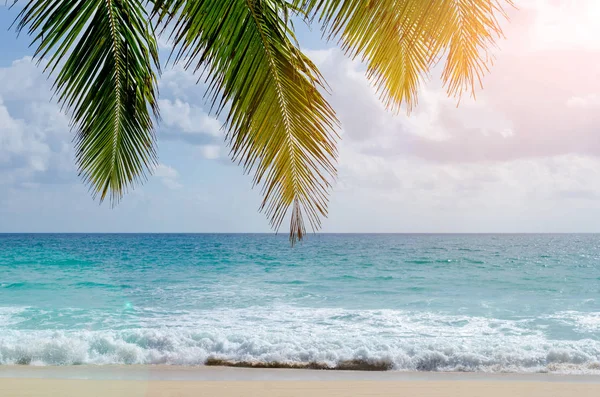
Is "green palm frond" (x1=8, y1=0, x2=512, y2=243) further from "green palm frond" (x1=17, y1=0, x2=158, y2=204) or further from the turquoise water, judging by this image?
Answer: the turquoise water

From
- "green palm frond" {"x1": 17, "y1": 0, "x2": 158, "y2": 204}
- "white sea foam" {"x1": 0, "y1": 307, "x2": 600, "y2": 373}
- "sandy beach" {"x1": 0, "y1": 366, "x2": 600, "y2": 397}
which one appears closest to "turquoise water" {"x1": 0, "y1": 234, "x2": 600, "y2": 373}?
"white sea foam" {"x1": 0, "y1": 307, "x2": 600, "y2": 373}

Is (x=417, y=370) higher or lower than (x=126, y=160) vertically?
lower

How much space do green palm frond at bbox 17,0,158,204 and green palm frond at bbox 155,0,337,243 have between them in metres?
0.68

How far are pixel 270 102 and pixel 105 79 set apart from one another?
1.33 metres

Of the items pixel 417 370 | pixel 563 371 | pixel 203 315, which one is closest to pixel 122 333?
pixel 203 315

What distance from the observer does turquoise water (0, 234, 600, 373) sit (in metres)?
10.1

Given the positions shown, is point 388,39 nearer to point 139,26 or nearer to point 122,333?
point 139,26

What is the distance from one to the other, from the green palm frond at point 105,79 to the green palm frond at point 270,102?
679 mm

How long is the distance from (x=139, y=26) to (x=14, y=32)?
30.2 inches

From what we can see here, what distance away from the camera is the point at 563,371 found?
367 inches

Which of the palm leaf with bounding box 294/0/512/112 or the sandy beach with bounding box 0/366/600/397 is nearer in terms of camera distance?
the palm leaf with bounding box 294/0/512/112

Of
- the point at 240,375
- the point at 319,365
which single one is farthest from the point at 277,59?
the point at 319,365

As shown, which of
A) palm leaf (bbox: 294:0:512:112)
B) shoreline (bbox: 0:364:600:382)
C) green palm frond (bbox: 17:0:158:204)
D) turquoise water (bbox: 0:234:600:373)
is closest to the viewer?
palm leaf (bbox: 294:0:512:112)

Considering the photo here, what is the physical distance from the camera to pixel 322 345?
34.7 feet
